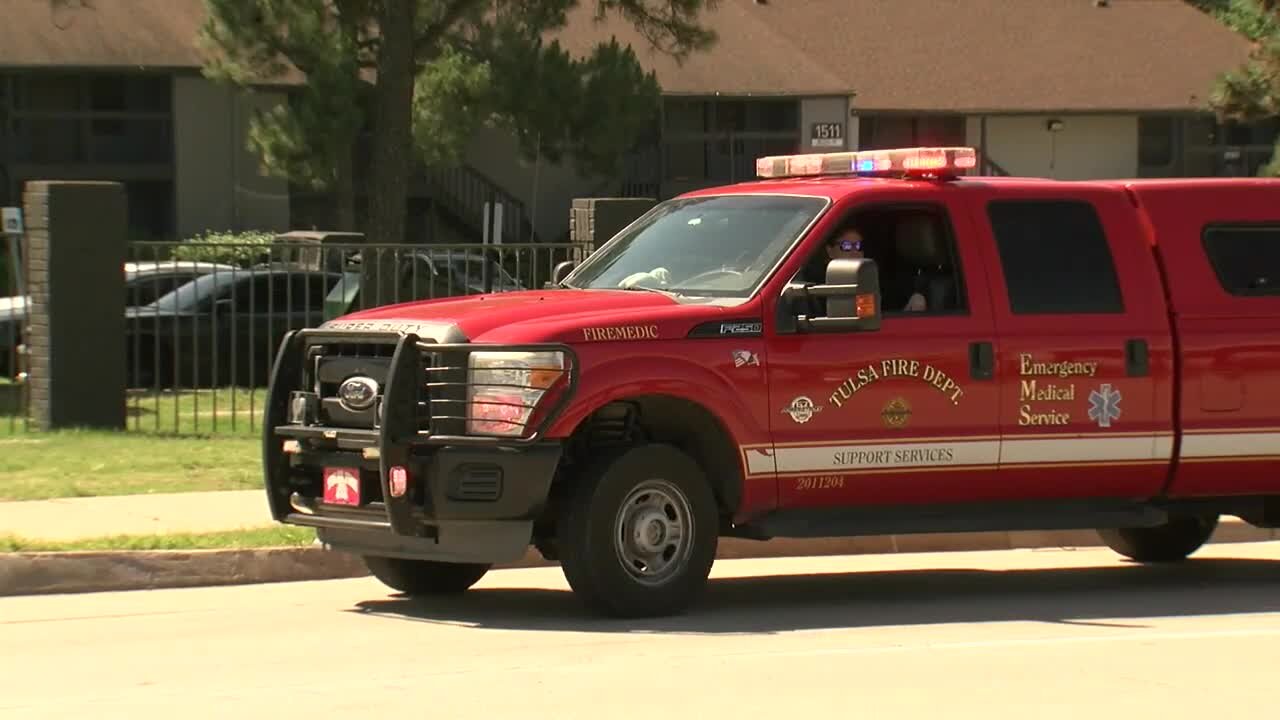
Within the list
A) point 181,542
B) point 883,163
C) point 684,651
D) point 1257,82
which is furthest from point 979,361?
point 1257,82

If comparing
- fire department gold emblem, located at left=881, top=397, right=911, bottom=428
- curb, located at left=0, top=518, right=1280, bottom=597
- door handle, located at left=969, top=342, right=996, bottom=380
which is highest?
door handle, located at left=969, top=342, right=996, bottom=380

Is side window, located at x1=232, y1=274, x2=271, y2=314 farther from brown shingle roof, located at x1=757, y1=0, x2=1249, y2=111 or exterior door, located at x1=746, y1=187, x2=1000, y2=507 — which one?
brown shingle roof, located at x1=757, y1=0, x2=1249, y2=111

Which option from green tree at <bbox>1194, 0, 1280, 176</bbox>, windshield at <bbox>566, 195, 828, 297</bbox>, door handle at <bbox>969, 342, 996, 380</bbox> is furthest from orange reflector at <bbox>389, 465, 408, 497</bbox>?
green tree at <bbox>1194, 0, 1280, 176</bbox>

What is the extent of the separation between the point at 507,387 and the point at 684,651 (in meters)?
1.42

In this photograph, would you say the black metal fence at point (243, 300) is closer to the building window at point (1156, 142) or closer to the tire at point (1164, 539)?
the tire at point (1164, 539)

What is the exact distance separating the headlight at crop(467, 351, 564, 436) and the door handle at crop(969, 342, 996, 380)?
2.16 metres

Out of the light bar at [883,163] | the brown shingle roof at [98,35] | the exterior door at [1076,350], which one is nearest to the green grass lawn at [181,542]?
the light bar at [883,163]

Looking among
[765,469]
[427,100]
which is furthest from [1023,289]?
[427,100]

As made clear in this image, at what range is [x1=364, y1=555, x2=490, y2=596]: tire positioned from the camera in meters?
10.9

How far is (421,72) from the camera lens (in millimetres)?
34656

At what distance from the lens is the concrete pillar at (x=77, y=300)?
17.2 meters

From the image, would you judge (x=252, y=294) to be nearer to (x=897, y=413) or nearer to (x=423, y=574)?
(x=423, y=574)

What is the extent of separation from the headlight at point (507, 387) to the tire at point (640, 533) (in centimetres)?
48

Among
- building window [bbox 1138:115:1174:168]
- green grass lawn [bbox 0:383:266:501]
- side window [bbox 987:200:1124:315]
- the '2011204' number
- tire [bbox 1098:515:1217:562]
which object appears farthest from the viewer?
building window [bbox 1138:115:1174:168]
